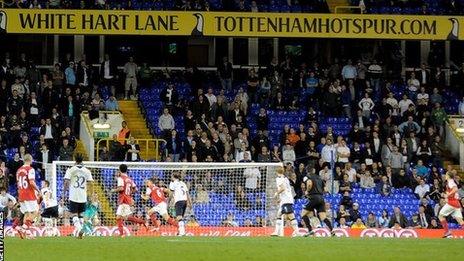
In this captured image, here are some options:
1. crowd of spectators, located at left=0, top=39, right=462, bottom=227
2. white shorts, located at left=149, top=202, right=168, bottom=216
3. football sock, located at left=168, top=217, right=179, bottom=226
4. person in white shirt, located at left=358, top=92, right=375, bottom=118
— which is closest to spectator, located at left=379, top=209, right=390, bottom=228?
crowd of spectators, located at left=0, top=39, right=462, bottom=227

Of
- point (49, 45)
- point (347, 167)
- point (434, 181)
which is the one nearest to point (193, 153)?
point (347, 167)

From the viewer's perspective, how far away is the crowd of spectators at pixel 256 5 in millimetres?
39062

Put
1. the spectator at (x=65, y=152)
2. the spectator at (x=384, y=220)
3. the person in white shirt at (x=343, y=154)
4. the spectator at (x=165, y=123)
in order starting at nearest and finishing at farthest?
the spectator at (x=384, y=220), the spectator at (x=65, y=152), the person in white shirt at (x=343, y=154), the spectator at (x=165, y=123)

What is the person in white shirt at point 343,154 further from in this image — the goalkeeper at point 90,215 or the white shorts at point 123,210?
the white shorts at point 123,210

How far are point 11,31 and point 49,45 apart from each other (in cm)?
501

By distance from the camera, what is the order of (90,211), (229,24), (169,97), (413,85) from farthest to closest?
(413,85), (169,97), (229,24), (90,211)

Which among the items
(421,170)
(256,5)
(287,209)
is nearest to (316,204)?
(287,209)

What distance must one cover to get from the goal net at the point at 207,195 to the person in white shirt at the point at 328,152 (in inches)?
128

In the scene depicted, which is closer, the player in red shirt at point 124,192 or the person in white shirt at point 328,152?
the player in red shirt at point 124,192

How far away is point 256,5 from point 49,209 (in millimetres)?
14244

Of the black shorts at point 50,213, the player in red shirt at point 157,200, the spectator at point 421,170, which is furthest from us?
the spectator at point 421,170

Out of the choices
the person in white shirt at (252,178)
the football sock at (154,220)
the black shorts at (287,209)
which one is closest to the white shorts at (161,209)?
the football sock at (154,220)

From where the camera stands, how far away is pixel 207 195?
32875 mm

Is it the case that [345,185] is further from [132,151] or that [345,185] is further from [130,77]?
[130,77]
